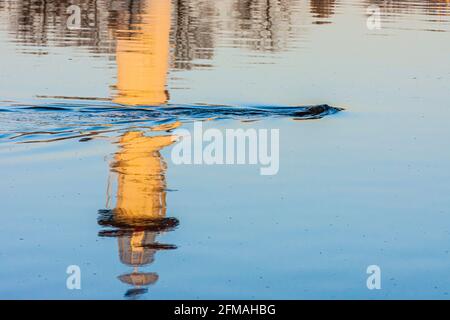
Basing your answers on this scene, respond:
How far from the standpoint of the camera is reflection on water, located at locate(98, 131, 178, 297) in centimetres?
974

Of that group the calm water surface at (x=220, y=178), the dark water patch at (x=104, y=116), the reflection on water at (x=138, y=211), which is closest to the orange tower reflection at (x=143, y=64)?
the calm water surface at (x=220, y=178)

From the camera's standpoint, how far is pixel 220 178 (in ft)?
44.1

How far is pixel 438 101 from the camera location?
2131 cm

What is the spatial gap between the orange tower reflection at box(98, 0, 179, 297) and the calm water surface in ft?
0.10

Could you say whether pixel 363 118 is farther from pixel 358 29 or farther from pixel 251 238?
pixel 358 29

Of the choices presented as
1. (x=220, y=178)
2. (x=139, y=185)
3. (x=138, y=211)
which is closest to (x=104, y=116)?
(x=220, y=178)

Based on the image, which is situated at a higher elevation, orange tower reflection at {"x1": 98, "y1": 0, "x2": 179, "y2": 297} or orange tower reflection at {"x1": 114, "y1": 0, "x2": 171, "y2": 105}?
orange tower reflection at {"x1": 114, "y1": 0, "x2": 171, "y2": 105}

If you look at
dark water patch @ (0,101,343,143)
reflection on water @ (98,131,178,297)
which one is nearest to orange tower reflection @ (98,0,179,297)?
reflection on water @ (98,131,178,297)

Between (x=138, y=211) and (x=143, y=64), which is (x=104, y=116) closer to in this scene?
(x=138, y=211)

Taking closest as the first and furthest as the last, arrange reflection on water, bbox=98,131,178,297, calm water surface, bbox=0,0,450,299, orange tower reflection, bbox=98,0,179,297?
calm water surface, bbox=0,0,450,299 → reflection on water, bbox=98,131,178,297 → orange tower reflection, bbox=98,0,179,297

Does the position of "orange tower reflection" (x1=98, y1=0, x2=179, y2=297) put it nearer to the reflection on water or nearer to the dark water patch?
the reflection on water

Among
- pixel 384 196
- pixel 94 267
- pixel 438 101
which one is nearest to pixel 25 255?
pixel 94 267

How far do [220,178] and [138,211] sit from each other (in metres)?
2.01
